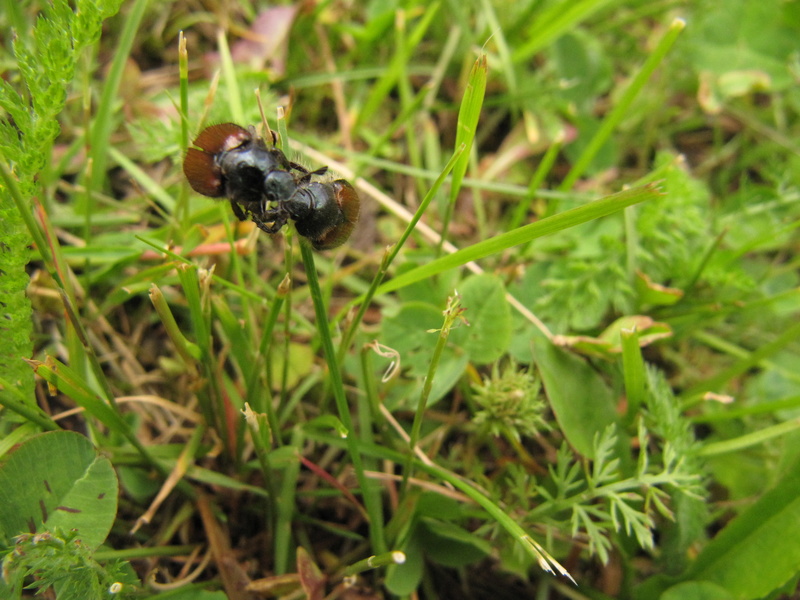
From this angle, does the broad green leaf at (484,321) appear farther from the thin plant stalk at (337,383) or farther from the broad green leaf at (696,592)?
the broad green leaf at (696,592)

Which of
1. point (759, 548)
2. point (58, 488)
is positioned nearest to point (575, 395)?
point (759, 548)

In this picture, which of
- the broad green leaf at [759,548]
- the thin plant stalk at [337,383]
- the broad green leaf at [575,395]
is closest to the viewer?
the thin plant stalk at [337,383]

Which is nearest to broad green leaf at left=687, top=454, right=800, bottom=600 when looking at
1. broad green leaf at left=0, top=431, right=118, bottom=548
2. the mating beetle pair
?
the mating beetle pair

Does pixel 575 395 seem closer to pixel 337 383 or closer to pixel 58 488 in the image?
pixel 337 383

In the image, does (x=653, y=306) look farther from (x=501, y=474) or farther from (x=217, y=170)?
(x=217, y=170)

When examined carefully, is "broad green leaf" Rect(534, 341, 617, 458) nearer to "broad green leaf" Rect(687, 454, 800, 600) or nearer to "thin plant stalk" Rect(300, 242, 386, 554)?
"broad green leaf" Rect(687, 454, 800, 600)

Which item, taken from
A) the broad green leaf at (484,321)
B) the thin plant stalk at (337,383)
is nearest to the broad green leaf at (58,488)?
the thin plant stalk at (337,383)

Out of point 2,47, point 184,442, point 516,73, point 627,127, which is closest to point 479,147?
point 516,73

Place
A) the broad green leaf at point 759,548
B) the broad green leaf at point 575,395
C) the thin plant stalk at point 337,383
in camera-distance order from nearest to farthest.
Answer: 1. the thin plant stalk at point 337,383
2. the broad green leaf at point 759,548
3. the broad green leaf at point 575,395
